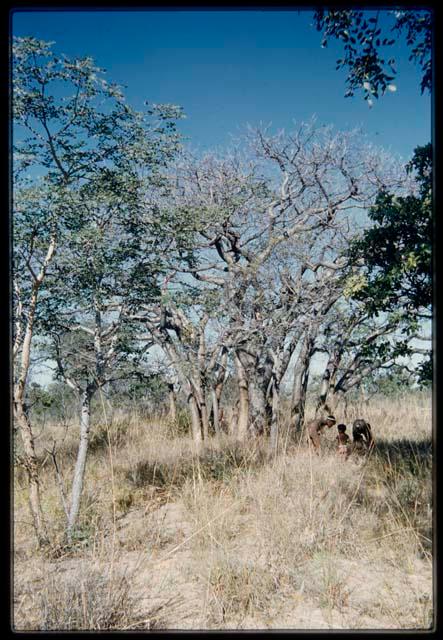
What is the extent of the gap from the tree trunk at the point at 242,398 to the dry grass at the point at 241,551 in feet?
7.12

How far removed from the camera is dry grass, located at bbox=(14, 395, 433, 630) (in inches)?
87.0

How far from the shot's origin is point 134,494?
4332 millimetres

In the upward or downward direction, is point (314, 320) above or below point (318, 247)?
below

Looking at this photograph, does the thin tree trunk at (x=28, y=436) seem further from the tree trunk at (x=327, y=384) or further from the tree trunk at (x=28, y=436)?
the tree trunk at (x=327, y=384)

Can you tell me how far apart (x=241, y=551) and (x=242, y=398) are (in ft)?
14.0

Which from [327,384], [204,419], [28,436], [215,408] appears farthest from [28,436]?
[327,384]

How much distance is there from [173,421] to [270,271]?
265 centimetres

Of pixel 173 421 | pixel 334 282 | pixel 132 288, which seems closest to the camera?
pixel 132 288

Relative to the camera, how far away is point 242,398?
23.6 feet

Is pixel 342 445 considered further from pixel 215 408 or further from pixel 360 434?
pixel 215 408

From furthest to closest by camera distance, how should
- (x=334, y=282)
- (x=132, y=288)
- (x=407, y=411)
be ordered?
(x=407, y=411) < (x=334, y=282) < (x=132, y=288)

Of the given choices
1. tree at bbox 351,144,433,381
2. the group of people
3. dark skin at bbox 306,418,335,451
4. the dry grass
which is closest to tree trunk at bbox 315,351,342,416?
dark skin at bbox 306,418,335,451
